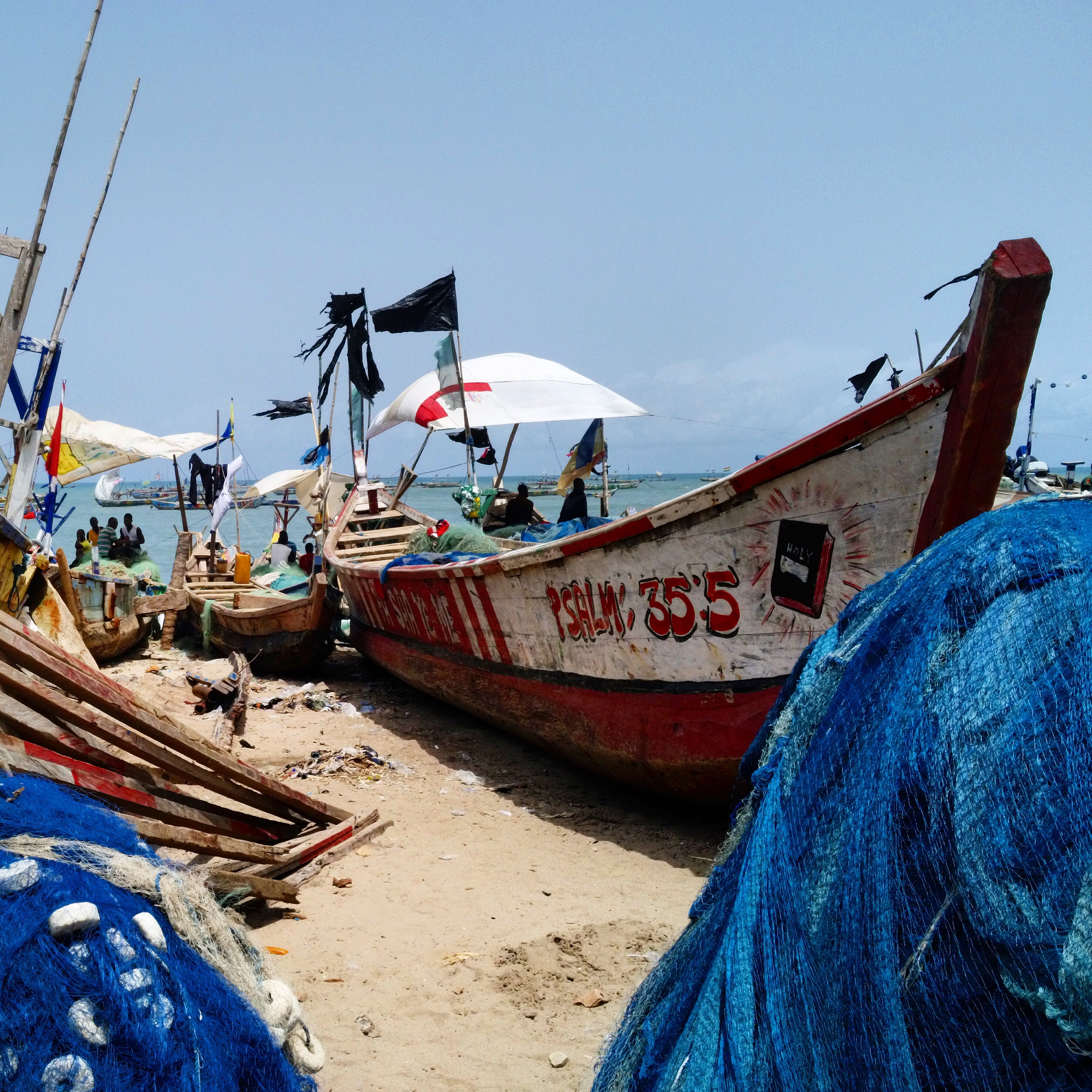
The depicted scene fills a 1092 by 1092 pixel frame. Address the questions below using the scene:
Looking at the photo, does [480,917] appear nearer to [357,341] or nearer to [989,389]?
[989,389]

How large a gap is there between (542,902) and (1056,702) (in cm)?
332

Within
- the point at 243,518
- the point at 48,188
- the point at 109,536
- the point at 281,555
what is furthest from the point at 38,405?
the point at 243,518

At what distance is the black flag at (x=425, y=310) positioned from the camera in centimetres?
1023

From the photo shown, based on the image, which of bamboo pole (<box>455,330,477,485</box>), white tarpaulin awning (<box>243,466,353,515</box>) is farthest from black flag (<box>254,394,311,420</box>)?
bamboo pole (<box>455,330,477,485</box>)

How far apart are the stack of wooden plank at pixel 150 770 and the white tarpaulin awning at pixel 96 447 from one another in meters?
10.0

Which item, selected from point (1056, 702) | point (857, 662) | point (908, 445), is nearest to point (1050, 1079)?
point (1056, 702)

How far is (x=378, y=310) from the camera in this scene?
1033cm

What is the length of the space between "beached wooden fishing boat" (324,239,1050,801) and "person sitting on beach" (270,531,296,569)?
11.0 m

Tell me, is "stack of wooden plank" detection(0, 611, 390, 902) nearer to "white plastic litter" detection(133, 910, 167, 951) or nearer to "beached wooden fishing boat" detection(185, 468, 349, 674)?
"white plastic litter" detection(133, 910, 167, 951)

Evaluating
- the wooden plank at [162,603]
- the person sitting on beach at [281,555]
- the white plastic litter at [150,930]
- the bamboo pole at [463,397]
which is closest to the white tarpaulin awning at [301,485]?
the person sitting on beach at [281,555]

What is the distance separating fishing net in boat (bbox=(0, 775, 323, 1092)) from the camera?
1895 millimetres

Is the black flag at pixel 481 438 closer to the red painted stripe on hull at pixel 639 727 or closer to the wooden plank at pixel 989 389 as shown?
the red painted stripe on hull at pixel 639 727

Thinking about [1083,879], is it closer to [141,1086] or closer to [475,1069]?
[141,1086]

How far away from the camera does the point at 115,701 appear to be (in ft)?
12.7
